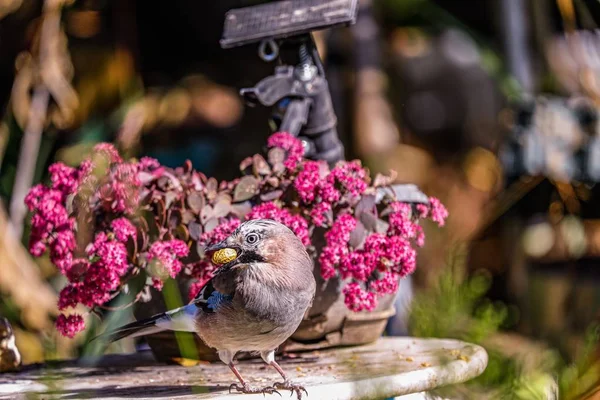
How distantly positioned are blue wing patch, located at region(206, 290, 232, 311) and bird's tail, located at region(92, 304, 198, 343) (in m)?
0.07

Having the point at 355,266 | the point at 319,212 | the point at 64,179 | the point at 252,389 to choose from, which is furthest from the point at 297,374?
the point at 64,179

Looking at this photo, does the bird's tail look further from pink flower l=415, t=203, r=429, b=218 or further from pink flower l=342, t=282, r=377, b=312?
pink flower l=415, t=203, r=429, b=218

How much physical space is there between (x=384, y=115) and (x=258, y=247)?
3033 mm

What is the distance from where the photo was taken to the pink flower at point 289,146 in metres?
2.62

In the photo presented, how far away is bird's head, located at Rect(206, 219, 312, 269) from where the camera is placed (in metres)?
2.21

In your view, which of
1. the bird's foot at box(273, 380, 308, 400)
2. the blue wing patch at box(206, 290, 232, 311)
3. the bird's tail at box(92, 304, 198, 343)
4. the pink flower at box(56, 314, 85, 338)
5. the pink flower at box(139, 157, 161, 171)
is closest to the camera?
the bird's foot at box(273, 380, 308, 400)

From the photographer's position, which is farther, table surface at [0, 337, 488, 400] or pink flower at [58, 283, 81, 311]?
pink flower at [58, 283, 81, 311]

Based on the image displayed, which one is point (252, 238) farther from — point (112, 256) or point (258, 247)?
point (112, 256)

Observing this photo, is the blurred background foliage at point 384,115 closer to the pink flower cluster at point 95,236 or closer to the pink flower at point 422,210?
the pink flower at point 422,210

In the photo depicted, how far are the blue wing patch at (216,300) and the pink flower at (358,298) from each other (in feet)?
1.34

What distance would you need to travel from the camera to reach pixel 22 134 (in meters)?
5.03

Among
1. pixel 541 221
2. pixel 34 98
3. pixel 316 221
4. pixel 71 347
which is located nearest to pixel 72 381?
pixel 316 221

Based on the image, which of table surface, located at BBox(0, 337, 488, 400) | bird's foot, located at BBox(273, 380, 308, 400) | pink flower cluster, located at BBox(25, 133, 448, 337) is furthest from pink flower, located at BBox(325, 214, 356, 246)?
bird's foot, located at BBox(273, 380, 308, 400)

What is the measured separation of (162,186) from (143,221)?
11cm
